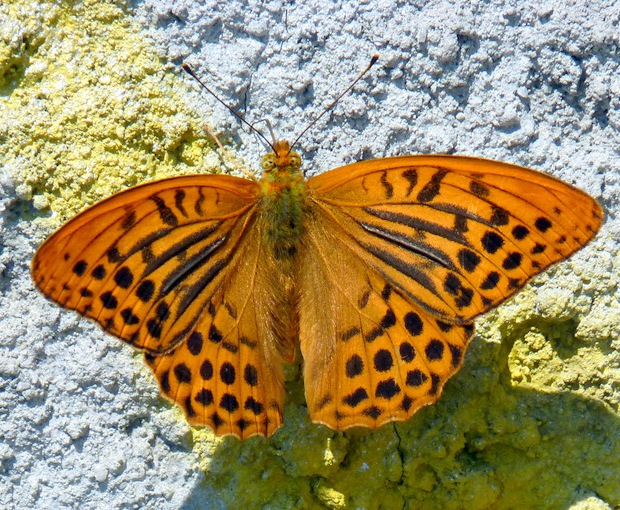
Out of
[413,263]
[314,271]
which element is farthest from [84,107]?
[413,263]

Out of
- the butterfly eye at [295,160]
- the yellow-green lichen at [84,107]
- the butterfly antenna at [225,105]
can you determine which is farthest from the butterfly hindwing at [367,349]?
the yellow-green lichen at [84,107]

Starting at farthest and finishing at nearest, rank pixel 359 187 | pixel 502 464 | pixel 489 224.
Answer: pixel 502 464 < pixel 359 187 < pixel 489 224

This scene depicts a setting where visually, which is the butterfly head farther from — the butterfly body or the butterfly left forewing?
the butterfly left forewing

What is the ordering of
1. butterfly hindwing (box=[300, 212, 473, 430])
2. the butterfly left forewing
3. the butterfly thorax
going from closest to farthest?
the butterfly left forewing → butterfly hindwing (box=[300, 212, 473, 430]) → the butterfly thorax

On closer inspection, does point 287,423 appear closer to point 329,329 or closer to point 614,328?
point 329,329

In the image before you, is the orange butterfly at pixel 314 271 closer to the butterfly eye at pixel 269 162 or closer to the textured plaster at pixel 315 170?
the butterfly eye at pixel 269 162

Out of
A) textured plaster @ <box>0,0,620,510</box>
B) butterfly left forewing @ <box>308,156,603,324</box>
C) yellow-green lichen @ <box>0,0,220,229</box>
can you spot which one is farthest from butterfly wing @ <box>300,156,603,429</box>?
yellow-green lichen @ <box>0,0,220,229</box>

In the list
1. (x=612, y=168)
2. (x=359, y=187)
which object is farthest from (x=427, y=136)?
(x=612, y=168)
